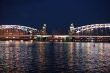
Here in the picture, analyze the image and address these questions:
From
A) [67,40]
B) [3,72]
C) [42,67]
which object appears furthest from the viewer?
[67,40]

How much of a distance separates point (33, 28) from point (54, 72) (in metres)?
114

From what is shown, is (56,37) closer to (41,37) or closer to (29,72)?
(41,37)

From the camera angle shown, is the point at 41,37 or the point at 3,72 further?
the point at 41,37

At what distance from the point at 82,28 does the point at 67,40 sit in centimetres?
Result: 884

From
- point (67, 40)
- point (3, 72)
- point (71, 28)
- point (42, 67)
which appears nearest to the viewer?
point (3, 72)

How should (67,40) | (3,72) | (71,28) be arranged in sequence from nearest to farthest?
(3,72), (67,40), (71,28)

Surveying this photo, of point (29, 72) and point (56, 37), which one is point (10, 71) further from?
point (56, 37)

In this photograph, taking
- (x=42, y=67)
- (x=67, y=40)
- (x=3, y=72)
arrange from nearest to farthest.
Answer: (x=3, y=72) < (x=42, y=67) < (x=67, y=40)

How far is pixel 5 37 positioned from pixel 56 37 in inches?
647

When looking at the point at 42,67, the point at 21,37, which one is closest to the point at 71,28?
the point at 21,37

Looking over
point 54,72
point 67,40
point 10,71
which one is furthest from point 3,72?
point 67,40

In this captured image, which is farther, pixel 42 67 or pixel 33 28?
pixel 33 28

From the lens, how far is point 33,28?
453ft

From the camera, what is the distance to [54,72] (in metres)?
24.8
